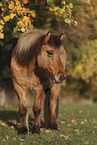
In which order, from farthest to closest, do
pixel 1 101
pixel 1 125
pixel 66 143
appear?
1. pixel 1 101
2. pixel 1 125
3. pixel 66 143

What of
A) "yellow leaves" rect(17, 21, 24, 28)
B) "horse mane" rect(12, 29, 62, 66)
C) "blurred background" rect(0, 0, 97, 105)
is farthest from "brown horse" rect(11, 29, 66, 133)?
"blurred background" rect(0, 0, 97, 105)

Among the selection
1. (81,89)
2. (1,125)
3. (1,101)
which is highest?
(1,125)

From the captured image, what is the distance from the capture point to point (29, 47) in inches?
247

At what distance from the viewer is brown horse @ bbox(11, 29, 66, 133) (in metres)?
5.80

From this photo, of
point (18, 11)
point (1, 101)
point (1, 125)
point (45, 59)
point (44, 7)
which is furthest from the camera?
point (1, 101)

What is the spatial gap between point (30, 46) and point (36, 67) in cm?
54

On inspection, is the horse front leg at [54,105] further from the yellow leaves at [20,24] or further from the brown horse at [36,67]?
the yellow leaves at [20,24]

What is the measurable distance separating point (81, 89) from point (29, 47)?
20926mm

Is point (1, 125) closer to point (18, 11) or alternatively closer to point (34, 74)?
point (34, 74)

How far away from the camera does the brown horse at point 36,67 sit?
580 cm

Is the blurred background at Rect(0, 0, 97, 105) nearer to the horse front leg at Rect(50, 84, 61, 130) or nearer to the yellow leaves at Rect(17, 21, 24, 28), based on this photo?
the yellow leaves at Rect(17, 21, 24, 28)

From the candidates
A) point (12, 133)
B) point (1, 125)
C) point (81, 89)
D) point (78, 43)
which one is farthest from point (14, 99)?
point (81, 89)

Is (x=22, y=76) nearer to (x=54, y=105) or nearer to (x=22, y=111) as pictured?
(x=22, y=111)

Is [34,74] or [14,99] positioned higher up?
[34,74]
